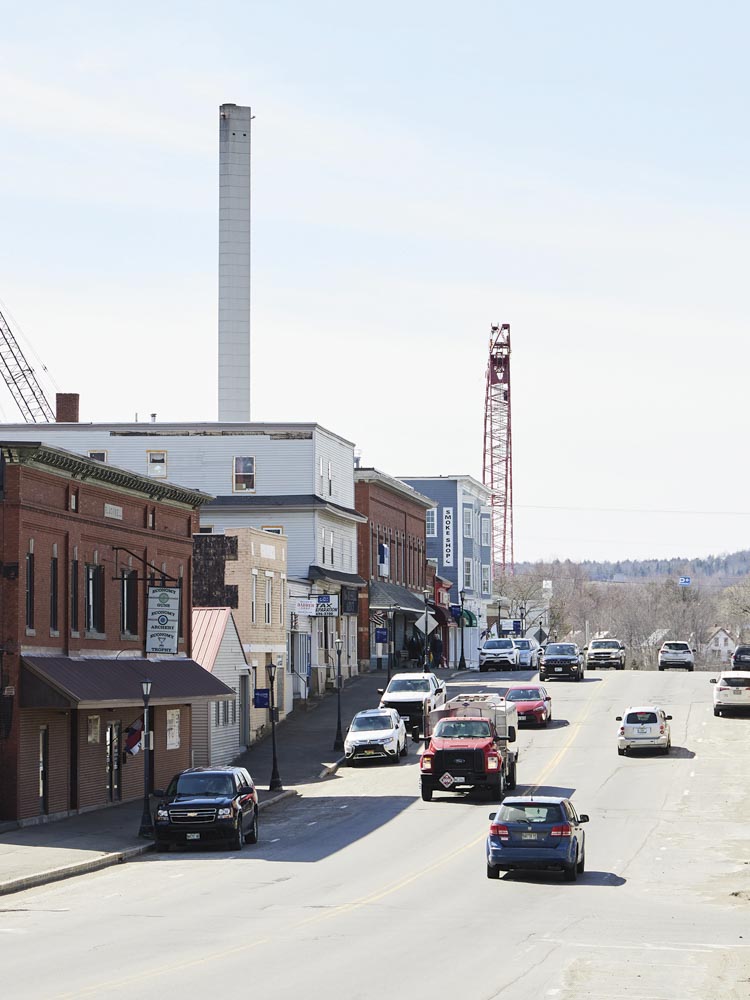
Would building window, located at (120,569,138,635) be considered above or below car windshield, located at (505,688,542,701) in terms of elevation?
above

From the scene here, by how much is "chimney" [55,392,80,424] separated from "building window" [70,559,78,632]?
41.6 meters

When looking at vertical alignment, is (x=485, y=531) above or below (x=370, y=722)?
above

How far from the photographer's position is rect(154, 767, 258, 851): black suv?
36.1 metres

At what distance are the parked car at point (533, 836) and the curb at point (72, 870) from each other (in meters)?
8.91

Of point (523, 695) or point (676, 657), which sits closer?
point (523, 695)

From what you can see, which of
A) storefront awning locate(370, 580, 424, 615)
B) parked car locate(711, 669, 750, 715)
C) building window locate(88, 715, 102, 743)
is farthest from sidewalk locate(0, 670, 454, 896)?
storefront awning locate(370, 580, 424, 615)

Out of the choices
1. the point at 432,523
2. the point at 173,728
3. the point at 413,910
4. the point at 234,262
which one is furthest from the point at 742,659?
the point at 413,910

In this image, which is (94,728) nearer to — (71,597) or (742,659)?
(71,597)

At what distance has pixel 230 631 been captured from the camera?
5884 cm

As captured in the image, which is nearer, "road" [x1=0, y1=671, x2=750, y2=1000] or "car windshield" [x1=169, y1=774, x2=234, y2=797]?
"road" [x1=0, y1=671, x2=750, y2=1000]

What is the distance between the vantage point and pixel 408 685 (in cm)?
6016

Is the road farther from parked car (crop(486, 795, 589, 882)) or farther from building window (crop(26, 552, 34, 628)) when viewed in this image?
building window (crop(26, 552, 34, 628))

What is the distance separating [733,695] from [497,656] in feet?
78.2

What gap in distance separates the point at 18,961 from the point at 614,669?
73.2m
